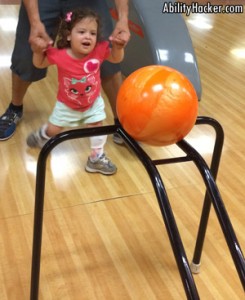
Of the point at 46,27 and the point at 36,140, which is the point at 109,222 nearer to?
the point at 36,140

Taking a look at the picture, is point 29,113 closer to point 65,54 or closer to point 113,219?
point 65,54

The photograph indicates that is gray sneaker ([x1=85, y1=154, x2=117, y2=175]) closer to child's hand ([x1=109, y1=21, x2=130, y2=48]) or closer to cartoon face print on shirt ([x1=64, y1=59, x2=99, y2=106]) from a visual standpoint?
cartoon face print on shirt ([x1=64, y1=59, x2=99, y2=106])

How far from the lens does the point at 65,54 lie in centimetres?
166

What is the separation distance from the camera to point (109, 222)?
1653 mm

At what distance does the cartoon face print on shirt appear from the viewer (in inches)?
66.3

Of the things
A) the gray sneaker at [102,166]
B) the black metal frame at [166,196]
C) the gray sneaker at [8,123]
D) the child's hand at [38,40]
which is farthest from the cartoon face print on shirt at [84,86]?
the black metal frame at [166,196]

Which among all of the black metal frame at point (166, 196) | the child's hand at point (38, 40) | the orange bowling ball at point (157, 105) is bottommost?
the black metal frame at point (166, 196)

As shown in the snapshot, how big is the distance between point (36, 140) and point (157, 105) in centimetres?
118

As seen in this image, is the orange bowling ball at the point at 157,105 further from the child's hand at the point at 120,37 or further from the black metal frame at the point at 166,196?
the child's hand at the point at 120,37

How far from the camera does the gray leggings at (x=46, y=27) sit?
1.81 meters

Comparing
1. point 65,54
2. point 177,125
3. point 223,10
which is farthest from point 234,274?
point 223,10

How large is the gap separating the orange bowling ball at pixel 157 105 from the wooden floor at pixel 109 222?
0.68 metres

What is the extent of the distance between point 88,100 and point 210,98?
1.11 metres

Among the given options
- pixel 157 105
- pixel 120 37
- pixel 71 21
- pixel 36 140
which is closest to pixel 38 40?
pixel 71 21
